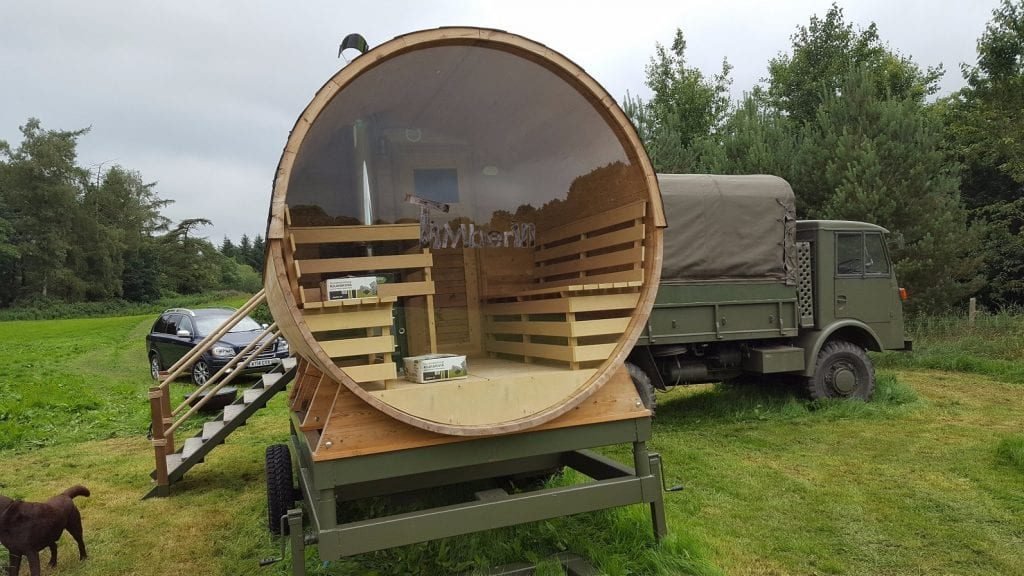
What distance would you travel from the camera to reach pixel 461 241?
15.8 feet

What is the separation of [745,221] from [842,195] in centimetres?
675

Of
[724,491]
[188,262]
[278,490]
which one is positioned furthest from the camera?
[188,262]

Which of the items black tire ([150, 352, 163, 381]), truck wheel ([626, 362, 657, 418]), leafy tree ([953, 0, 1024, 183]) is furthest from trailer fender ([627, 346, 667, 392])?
leafy tree ([953, 0, 1024, 183])

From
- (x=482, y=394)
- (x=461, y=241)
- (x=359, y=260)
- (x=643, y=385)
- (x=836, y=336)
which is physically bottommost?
(x=643, y=385)

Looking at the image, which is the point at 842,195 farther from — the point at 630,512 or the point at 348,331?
the point at 348,331

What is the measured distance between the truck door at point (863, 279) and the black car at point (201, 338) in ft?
29.0

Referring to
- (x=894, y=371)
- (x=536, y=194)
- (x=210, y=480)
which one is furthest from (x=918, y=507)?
(x=894, y=371)

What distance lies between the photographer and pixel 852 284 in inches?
321

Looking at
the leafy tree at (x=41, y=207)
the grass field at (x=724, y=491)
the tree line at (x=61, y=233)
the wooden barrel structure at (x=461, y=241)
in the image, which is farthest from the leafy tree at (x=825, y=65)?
the leafy tree at (x=41, y=207)

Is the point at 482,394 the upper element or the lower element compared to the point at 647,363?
upper

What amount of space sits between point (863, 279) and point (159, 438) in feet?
25.9

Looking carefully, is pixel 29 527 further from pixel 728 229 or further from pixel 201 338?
pixel 201 338

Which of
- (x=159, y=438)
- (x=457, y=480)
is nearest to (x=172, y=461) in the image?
(x=159, y=438)

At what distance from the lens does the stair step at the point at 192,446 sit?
5720 mm
